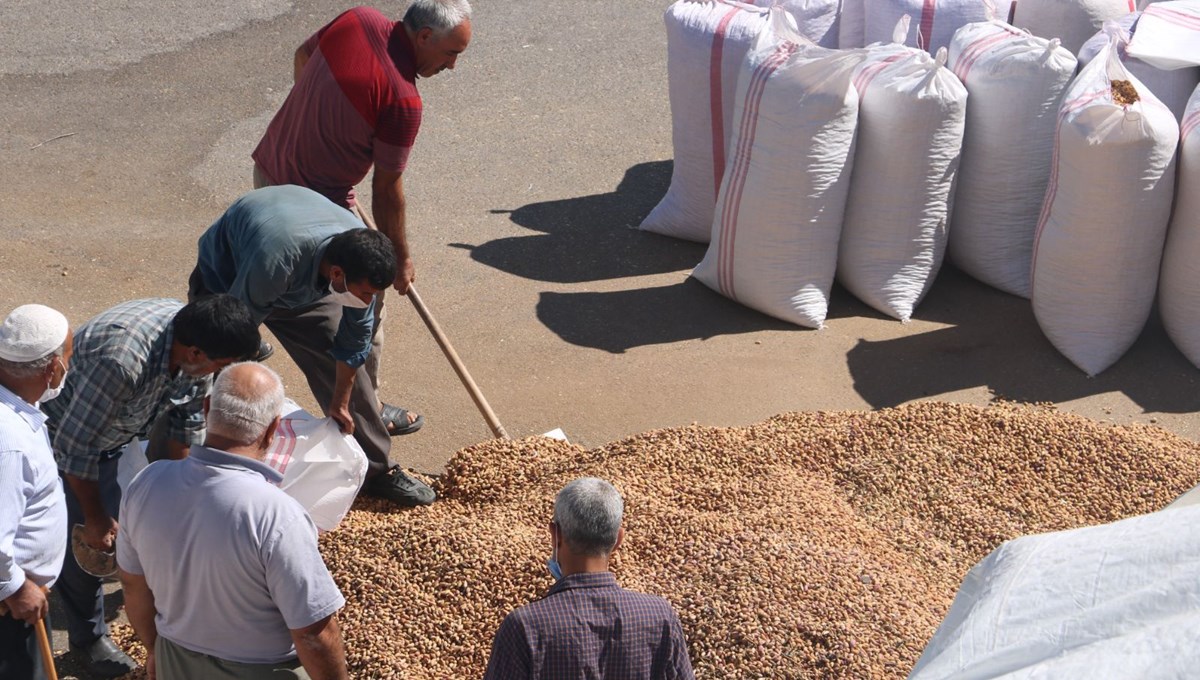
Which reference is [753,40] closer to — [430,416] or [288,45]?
[430,416]

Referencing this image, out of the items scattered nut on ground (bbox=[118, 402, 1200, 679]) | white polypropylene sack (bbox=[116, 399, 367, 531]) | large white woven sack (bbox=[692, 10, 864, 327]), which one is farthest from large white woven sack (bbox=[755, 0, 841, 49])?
white polypropylene sack (bbox=[116, 399, 367, 531])

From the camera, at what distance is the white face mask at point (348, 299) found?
3420mm

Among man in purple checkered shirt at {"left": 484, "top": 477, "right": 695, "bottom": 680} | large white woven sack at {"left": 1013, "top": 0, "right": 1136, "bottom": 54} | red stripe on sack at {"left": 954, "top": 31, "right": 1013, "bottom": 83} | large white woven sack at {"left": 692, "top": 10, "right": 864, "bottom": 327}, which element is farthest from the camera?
large white woven sack at {"left": 1013, "top": 0, "right": 1136, "bottom": 54}

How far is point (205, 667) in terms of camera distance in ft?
8.45

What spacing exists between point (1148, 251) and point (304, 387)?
3.23 m

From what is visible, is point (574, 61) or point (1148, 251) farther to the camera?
point (574, 61)

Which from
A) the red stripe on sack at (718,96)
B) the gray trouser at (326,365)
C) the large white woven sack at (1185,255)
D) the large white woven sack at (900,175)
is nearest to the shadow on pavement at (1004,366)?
the large white woven sack at (1185,255)

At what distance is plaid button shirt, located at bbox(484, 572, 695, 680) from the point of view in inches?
87.3

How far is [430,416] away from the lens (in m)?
4.60

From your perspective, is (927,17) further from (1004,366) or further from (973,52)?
(1004,366)

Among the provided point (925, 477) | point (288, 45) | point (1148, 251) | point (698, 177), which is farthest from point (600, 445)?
point (288, 45)

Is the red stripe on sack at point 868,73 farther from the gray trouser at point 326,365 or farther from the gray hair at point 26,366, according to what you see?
the gray hair at point 26,366

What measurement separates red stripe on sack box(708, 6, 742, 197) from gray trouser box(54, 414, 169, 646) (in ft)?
9.39

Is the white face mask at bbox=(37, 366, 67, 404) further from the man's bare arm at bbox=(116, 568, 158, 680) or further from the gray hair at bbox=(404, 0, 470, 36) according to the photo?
the gray hair at bbox=(404, 0, 470, 36)
